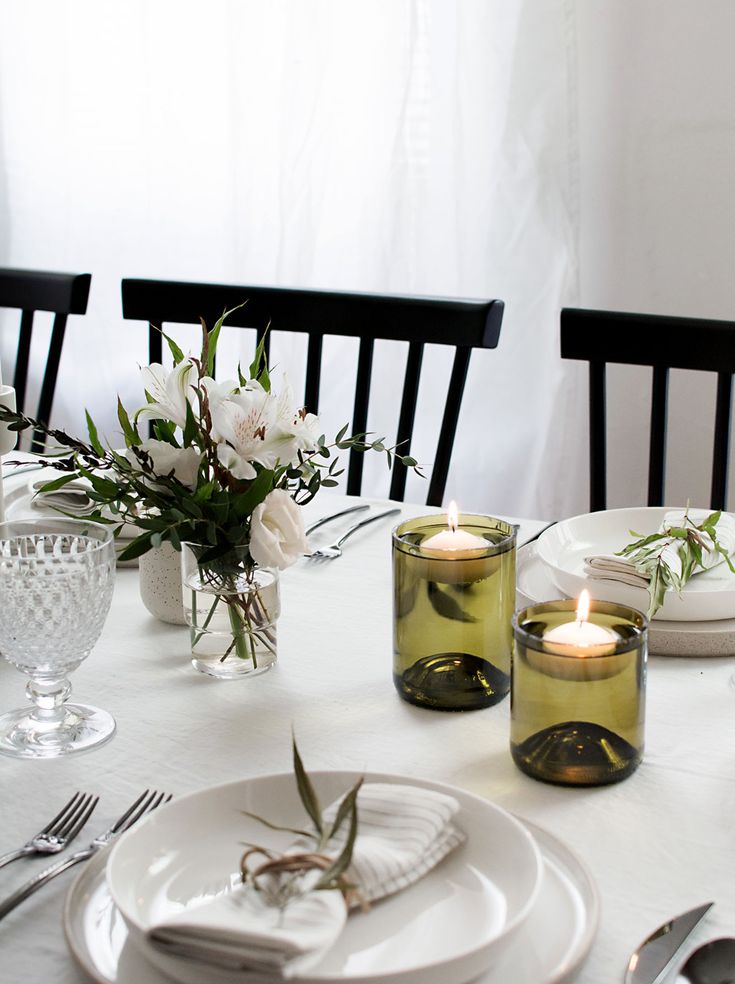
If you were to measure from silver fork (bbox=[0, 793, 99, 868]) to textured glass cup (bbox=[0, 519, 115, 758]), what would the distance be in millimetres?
75

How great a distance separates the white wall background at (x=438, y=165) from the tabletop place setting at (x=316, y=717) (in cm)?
127

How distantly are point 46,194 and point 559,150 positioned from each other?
3.65 ft

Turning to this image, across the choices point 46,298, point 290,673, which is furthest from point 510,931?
point 46,298

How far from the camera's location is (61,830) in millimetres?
669

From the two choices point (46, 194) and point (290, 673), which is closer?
point (290, 673)

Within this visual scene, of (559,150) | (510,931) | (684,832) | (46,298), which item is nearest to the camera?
(510,931)

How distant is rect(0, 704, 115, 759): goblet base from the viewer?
0.77 metres

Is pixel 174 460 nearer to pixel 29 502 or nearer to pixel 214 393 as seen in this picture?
pixel 214 393

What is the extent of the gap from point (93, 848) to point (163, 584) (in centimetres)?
34

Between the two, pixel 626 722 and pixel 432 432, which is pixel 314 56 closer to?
pixel 432 432

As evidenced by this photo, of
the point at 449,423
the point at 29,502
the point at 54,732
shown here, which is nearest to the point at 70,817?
the point at 54,732

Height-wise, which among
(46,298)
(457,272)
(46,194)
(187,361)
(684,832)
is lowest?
(684,832)

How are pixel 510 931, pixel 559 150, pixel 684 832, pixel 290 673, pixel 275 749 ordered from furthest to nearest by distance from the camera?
pixel 559 150 → pixel 290 673 → pixel 275 749 → pixel 684 832 → pixel 510 931

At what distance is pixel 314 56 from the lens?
2.29m
